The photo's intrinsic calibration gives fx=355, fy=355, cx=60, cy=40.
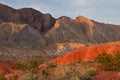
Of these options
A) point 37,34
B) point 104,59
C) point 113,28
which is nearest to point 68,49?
point 37,34

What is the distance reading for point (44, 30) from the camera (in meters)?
139

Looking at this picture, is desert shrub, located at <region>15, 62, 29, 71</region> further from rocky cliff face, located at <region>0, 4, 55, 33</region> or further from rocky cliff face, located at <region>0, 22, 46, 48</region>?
rocky cliff face, located at <region>0, 4, 55, 33</region>

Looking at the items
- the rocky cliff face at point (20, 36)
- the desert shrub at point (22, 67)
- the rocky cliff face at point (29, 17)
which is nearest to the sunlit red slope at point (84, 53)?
the desert shrub at point (22, 67)

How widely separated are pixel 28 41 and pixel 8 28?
8067mm

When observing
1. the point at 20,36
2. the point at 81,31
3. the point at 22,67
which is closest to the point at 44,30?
the point at 81,31

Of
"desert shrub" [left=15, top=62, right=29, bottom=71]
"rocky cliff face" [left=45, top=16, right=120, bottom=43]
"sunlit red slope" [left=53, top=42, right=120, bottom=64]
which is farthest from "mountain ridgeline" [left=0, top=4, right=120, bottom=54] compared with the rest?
"desert shrub" [left=15, top=62, right=29, bottom=71]

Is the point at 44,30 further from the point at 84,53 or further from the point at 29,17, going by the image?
the point at 84,53

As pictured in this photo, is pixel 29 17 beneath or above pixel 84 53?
above

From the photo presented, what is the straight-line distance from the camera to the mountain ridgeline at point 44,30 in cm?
11938

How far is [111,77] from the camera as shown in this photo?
20.2 m

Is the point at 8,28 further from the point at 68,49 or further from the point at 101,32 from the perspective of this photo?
the point at 101,32

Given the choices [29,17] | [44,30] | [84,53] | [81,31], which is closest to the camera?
[84,53]

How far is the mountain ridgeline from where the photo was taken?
119 metres

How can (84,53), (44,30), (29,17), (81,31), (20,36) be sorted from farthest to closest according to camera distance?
1. (29,17)
2. (44,30)
3. (81,31)
4. (20,36)
5. (84,53)
